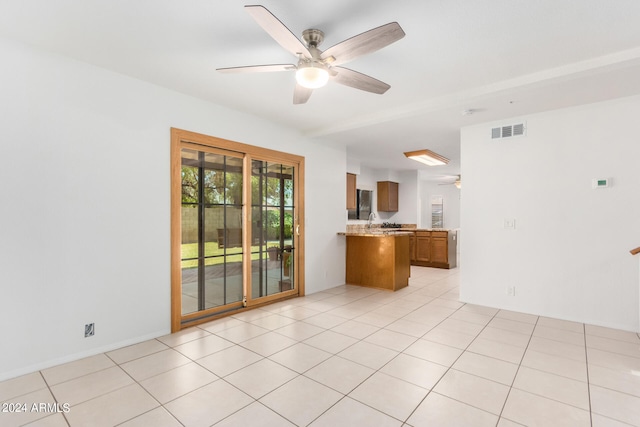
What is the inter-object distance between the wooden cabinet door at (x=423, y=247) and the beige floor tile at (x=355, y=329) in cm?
450

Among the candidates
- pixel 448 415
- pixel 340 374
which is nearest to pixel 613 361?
pixel 448 415

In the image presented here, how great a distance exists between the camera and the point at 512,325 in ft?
11.8

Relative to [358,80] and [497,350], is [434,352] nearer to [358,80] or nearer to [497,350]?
[497,350]

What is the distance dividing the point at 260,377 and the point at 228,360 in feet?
1.43

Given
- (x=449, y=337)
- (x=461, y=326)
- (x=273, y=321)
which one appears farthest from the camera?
(x=273, y=321)

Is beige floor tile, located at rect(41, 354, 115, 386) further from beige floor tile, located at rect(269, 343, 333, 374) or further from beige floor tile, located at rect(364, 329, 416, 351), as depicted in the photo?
beige floor tile, located at rect(364, 329, 416, 351)

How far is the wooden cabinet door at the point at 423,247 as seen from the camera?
7602 millimetres

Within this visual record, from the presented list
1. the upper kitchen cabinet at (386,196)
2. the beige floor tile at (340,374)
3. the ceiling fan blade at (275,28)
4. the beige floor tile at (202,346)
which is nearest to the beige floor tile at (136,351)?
the beige floor tile at (202,346)

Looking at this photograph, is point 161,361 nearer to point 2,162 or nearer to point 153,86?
point 2,162

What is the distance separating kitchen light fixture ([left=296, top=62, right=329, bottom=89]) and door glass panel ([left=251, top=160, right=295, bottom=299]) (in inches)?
84.3

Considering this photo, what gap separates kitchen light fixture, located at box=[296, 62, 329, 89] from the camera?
2271 millimetres

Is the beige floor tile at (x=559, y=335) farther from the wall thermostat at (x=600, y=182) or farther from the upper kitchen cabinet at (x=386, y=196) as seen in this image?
the upper kitchen cabinet at (x=386, y=196)

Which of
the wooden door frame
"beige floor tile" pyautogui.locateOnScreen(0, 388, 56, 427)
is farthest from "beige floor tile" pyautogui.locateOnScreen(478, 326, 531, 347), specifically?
"beige floor tile" pyautogui.locateOnScreen(0, 388, 56, 427)

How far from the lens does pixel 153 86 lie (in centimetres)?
327
